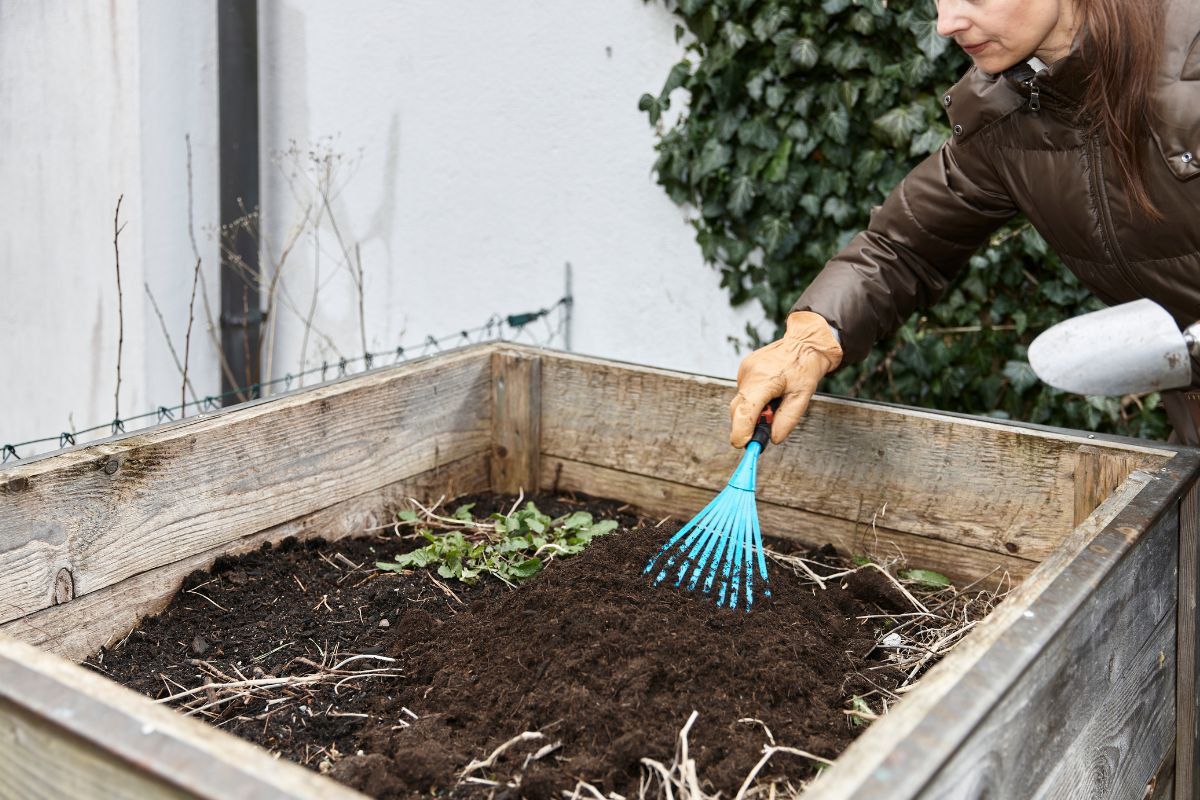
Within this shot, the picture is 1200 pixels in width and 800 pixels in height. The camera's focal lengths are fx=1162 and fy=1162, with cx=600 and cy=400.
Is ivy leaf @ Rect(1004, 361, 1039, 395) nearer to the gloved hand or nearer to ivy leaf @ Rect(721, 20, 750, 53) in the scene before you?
ivy leaf @ Rect(721, 20, 750, 53)

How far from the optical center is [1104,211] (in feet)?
6.19

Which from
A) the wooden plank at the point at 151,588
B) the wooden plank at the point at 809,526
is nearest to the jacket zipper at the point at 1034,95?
the wooden plank at the point at 809,526

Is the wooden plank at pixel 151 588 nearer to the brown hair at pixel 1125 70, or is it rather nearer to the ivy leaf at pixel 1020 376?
the brown hair at pixel 1125 70

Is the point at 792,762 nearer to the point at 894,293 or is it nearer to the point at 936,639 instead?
the point at 936,639

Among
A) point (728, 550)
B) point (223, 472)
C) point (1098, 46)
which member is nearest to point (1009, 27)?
point (1098, 46)

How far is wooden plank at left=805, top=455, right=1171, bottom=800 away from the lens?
39.8 inches

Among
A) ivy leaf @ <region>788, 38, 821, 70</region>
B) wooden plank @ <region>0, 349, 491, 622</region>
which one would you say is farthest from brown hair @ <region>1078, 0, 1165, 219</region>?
ivy leaf @ <region>788, 38, 821, 70</region>

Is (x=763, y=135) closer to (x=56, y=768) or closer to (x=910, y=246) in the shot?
(x=910, y=246)

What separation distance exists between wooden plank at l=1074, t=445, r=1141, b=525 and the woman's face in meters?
0.66

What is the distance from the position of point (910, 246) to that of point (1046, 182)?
31 cm

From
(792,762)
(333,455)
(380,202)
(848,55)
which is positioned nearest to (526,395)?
(333,455)

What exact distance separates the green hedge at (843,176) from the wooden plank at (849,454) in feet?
4.30

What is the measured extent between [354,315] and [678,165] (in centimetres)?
174

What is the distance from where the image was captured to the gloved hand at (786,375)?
80.0 inches
